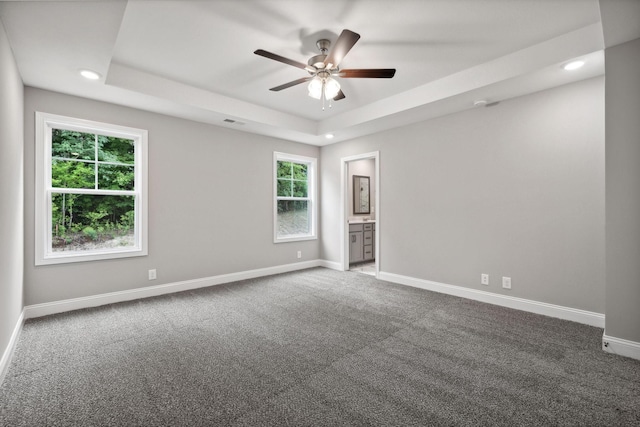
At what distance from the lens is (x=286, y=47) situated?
9.20ft

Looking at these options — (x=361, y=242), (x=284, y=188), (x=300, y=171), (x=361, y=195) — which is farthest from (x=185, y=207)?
(x=361, y=195)

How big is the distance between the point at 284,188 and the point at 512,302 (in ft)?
12.8

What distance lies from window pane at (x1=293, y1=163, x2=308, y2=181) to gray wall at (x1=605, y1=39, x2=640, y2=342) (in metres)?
4.38

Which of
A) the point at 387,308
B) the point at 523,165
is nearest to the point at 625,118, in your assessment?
the point at 523,165

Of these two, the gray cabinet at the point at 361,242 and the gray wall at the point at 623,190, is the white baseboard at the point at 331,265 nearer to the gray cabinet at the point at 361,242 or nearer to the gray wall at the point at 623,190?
the gray cabinet at the point at 361,242

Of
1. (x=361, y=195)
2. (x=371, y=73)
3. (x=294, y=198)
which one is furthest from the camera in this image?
(x=361, y=195)

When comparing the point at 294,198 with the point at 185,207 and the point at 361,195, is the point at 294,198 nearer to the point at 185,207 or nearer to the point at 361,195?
the point at 361,195

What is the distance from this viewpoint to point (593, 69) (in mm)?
2801

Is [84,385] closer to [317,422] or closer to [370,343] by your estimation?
[317,422]

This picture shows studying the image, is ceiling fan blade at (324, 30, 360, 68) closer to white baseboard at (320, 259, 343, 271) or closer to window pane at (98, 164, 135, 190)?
window pane at (98, 164, 135, 190)

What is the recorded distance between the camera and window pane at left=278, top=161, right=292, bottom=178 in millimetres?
5551

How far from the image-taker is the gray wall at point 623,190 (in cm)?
231

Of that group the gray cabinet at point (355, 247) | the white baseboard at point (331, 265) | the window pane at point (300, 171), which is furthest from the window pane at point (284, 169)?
the white baseboard at point (331, 265)

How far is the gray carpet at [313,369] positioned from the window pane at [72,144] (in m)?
1.79
